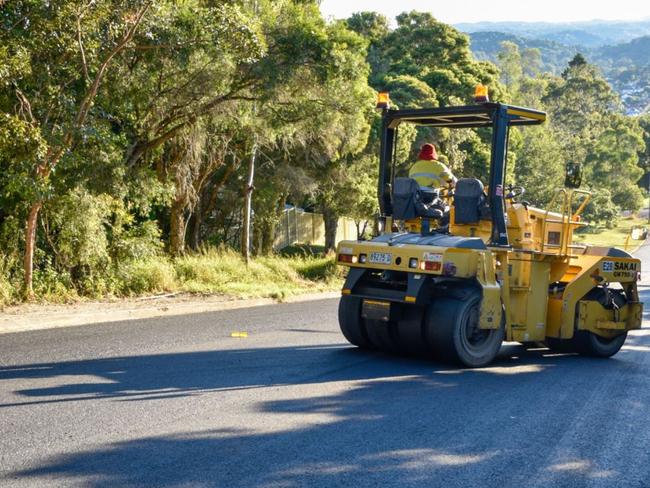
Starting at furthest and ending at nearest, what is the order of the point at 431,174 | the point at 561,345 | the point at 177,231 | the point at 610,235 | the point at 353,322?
the point at 610,235 → the point at 177,231 → the point at 561,345 → the point at 431,174 → the point at 353,322

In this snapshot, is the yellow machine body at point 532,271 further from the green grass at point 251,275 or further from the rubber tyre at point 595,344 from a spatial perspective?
the green grass at point 251,275

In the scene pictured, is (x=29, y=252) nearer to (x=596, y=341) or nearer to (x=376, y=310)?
(x=376, y=310)

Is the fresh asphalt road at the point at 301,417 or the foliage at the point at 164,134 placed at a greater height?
the foliage at the point at 164,134

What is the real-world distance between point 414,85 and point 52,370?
70.1 ft

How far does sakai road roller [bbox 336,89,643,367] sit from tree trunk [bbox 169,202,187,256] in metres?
9.71

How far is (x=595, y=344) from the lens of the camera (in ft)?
38.1

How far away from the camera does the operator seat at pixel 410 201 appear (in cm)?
1052

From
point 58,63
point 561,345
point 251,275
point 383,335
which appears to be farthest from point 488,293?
point 251,275

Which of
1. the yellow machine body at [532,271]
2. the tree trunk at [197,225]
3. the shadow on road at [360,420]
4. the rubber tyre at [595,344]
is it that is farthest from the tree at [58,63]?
the tree trunk at [197,225]

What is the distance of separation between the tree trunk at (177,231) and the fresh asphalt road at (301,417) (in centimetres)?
861

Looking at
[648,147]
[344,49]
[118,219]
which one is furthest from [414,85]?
[648,147]

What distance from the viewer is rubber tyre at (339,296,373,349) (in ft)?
34.9

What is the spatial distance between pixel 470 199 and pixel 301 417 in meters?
4.15

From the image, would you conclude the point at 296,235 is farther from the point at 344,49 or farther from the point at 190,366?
the point at 190,366
